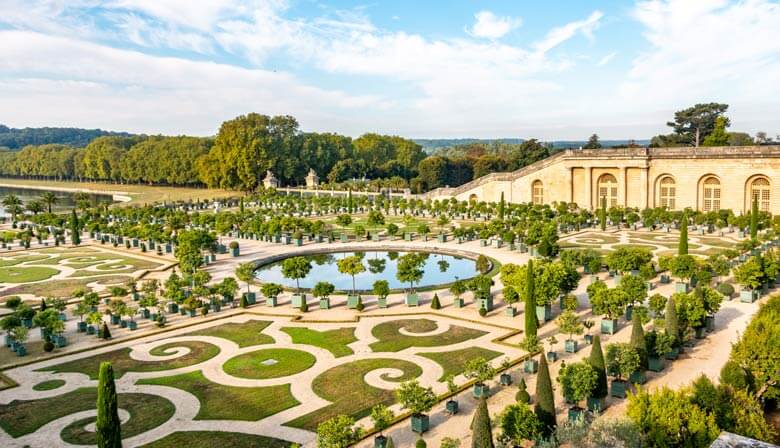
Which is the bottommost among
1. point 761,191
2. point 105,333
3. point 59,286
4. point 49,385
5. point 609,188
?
point 49,385

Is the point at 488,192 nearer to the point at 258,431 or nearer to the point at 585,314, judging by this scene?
the point at 585,314

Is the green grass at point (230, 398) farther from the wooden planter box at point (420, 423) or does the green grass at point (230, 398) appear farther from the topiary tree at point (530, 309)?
the topiary tree at point (530, 309)

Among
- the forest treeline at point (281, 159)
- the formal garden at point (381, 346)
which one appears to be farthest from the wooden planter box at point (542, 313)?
the forest treeline at point (281, 159)

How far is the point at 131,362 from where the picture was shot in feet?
79.6

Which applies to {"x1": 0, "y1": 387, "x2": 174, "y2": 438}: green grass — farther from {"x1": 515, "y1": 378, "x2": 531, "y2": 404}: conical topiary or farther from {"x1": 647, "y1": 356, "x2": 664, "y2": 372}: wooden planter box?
{"x1": 647, "y1": 356, "x2": 664, "y2": 372}: wooden planter box

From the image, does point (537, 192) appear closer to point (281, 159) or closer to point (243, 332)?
point (281, 159)

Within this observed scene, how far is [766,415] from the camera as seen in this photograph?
733 inches

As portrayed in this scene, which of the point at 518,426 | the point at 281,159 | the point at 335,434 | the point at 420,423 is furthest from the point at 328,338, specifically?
the point at 281,159

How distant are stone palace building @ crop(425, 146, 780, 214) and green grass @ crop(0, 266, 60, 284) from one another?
53.2 metres

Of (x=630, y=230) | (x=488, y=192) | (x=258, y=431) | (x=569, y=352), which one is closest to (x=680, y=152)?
(x=630, y=230)

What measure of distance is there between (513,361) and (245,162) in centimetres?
8022

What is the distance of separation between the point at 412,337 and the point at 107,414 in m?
14.5

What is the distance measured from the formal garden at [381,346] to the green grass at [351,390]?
8cm

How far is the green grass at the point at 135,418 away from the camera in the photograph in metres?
17.9
